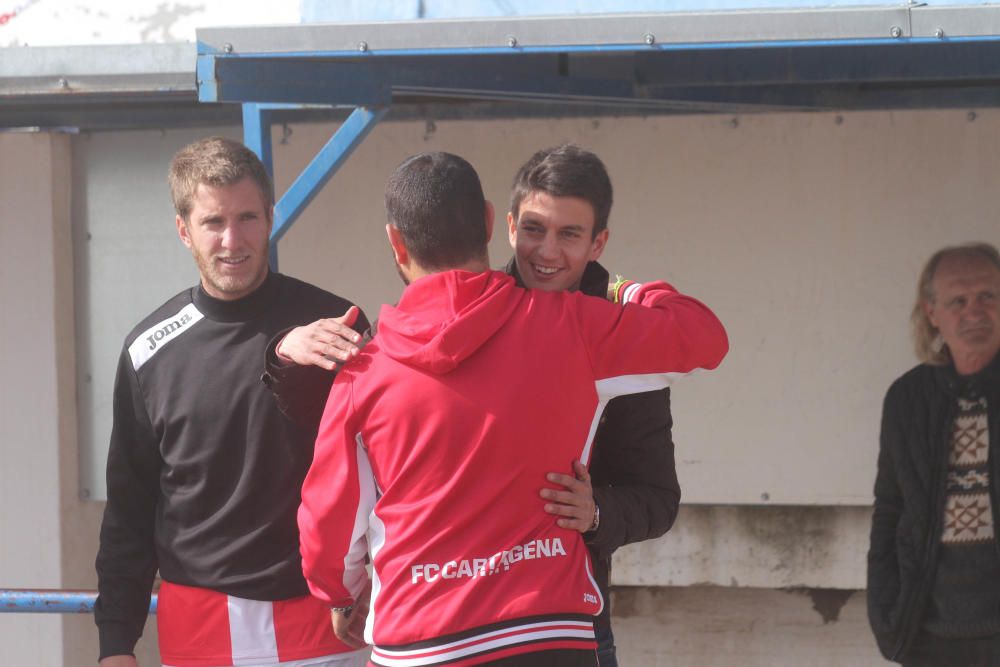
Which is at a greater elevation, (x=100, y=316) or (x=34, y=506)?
(x=100, y=316)

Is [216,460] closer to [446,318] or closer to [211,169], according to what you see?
[211,169]

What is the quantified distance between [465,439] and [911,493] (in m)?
1.81

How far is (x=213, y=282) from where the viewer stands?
226cm

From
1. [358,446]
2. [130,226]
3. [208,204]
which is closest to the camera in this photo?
[358,446]

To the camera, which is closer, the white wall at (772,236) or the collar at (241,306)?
the collar at (241,306)

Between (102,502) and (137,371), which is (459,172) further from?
(102,502)

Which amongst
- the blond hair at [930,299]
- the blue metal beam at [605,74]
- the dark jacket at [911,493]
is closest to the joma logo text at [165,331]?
the blue metal beam at [605,74]

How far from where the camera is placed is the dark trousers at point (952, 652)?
313 cm

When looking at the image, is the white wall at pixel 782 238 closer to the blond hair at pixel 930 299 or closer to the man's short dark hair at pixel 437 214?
the blond hair at pixel 930 299

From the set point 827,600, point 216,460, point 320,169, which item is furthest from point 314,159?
point 827,600

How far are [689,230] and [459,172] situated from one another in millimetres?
2304

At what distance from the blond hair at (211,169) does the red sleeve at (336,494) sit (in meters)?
0.58

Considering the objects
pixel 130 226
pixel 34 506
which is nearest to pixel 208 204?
pixel 130 226

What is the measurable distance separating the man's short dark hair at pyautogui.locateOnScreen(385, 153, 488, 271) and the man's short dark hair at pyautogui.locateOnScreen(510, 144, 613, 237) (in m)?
0.23
